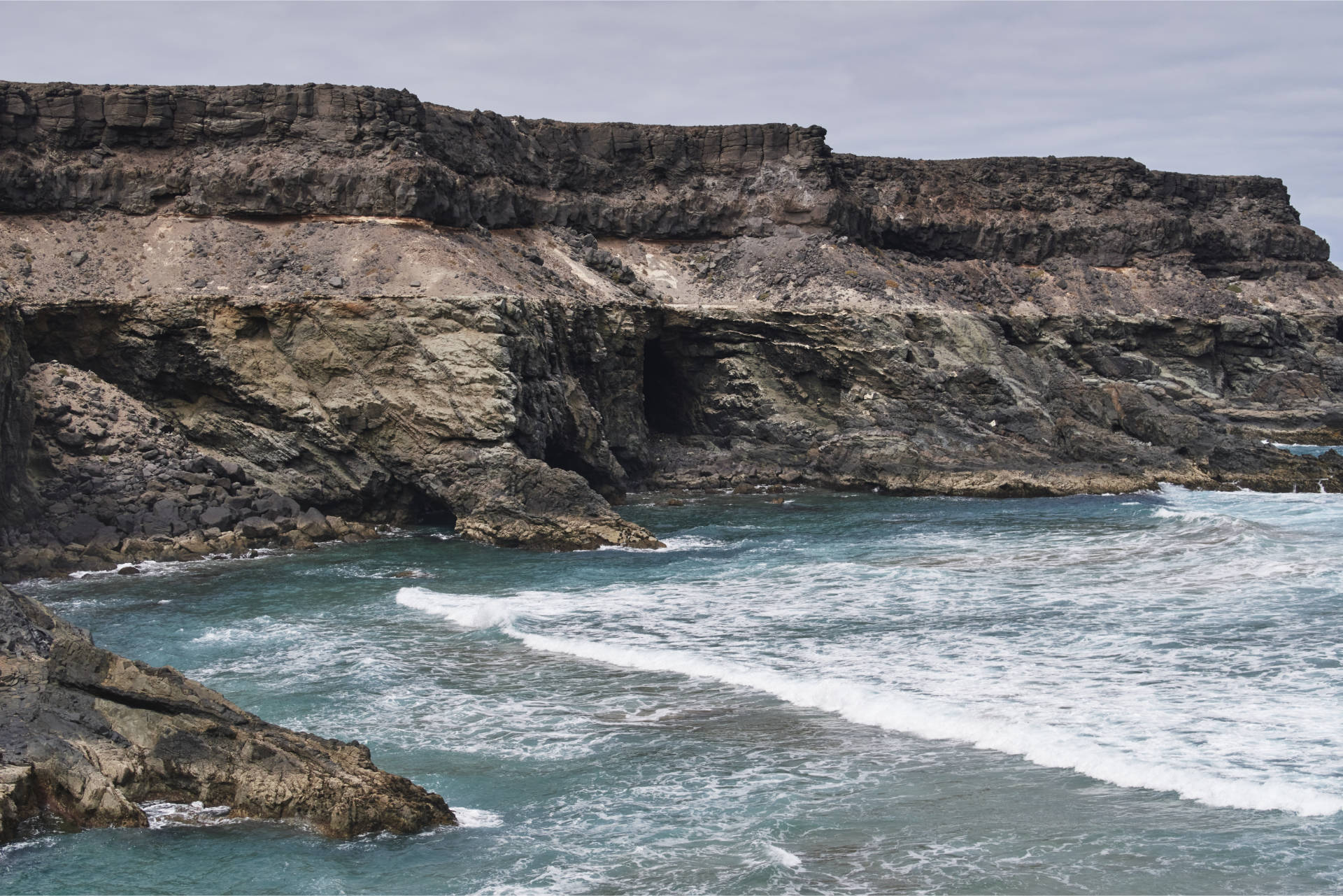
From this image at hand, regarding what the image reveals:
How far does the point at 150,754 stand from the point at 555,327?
25.1m

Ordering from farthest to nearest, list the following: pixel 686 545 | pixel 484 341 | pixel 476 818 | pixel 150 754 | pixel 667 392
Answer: pixel 667 392 < pixel 484 341 < pixel 686 545 < pixel 476 818 < pixel 150 754

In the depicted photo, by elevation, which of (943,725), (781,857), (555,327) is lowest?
(781,857)

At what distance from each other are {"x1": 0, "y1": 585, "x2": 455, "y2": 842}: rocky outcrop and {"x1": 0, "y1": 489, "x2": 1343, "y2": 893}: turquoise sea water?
0.33 meters

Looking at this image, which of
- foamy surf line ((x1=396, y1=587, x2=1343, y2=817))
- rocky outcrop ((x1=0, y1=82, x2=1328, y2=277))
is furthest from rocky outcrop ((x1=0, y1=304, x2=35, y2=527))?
foamy surf line ((x1=396, y1=587, x2=1343, y2=817))

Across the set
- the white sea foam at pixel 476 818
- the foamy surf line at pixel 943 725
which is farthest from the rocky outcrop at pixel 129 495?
the white sea foam at pixel 476 818

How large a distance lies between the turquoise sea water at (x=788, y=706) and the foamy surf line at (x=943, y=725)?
0.05 metres

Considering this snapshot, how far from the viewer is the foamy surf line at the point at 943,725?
41.3 ft

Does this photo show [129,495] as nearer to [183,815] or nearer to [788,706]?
[788,706]

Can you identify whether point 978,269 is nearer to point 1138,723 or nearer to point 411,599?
point 411,599

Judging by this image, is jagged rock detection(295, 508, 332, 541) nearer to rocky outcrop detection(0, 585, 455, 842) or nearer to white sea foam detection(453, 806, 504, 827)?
rocky outcrop detection(0, 585, 455, 842)

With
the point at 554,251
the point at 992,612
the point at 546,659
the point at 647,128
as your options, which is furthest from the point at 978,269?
the point at 546,659

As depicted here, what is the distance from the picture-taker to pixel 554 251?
42.5 m

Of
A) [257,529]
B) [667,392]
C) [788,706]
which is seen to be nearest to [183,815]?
[788,706]

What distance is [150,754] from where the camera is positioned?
11625 mm
